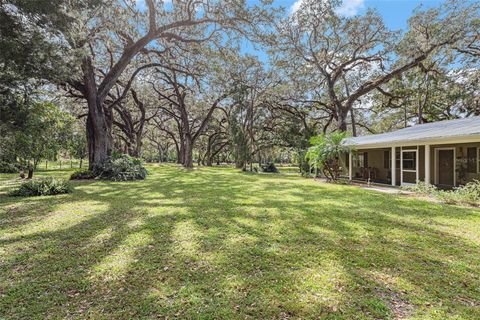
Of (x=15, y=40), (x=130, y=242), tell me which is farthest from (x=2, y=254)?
(x=15, y=40)

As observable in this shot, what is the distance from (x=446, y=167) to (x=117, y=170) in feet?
49.8

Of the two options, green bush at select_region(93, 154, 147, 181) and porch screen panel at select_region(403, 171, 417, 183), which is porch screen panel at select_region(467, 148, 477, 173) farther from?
green bush at select_region(93, 154, 147, 181)

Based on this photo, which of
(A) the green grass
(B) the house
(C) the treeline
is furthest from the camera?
(B) the house

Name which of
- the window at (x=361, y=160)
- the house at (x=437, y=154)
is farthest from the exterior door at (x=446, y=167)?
the window at (x=361, y=160)

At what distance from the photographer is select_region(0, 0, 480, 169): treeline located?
21.6 feet

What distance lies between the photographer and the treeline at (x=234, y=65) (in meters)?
6.58

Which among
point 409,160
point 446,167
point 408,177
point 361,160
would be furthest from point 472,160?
point 361,160

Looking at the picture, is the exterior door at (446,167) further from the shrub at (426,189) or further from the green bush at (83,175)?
the green bush at (83,175)

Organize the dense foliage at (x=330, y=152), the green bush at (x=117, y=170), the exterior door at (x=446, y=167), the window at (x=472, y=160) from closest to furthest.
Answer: the window at (x=472, y=160) < the exterior door at (x=446, y=167) < the dense foliage at (x=330, y=152) < the green bush at (x=117, y=170)

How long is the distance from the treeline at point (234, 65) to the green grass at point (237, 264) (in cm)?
420

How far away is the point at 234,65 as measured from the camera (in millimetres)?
14891

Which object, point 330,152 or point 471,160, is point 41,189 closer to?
point 330,152

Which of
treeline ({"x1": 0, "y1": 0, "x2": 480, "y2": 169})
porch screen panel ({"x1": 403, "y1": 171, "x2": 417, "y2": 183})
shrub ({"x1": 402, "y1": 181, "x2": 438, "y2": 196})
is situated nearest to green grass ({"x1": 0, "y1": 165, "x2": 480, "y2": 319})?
shrub ({"x1": 402, "y1": 181, "x2": 438, "y2": 196})

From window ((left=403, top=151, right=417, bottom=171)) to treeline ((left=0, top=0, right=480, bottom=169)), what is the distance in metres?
5.91
